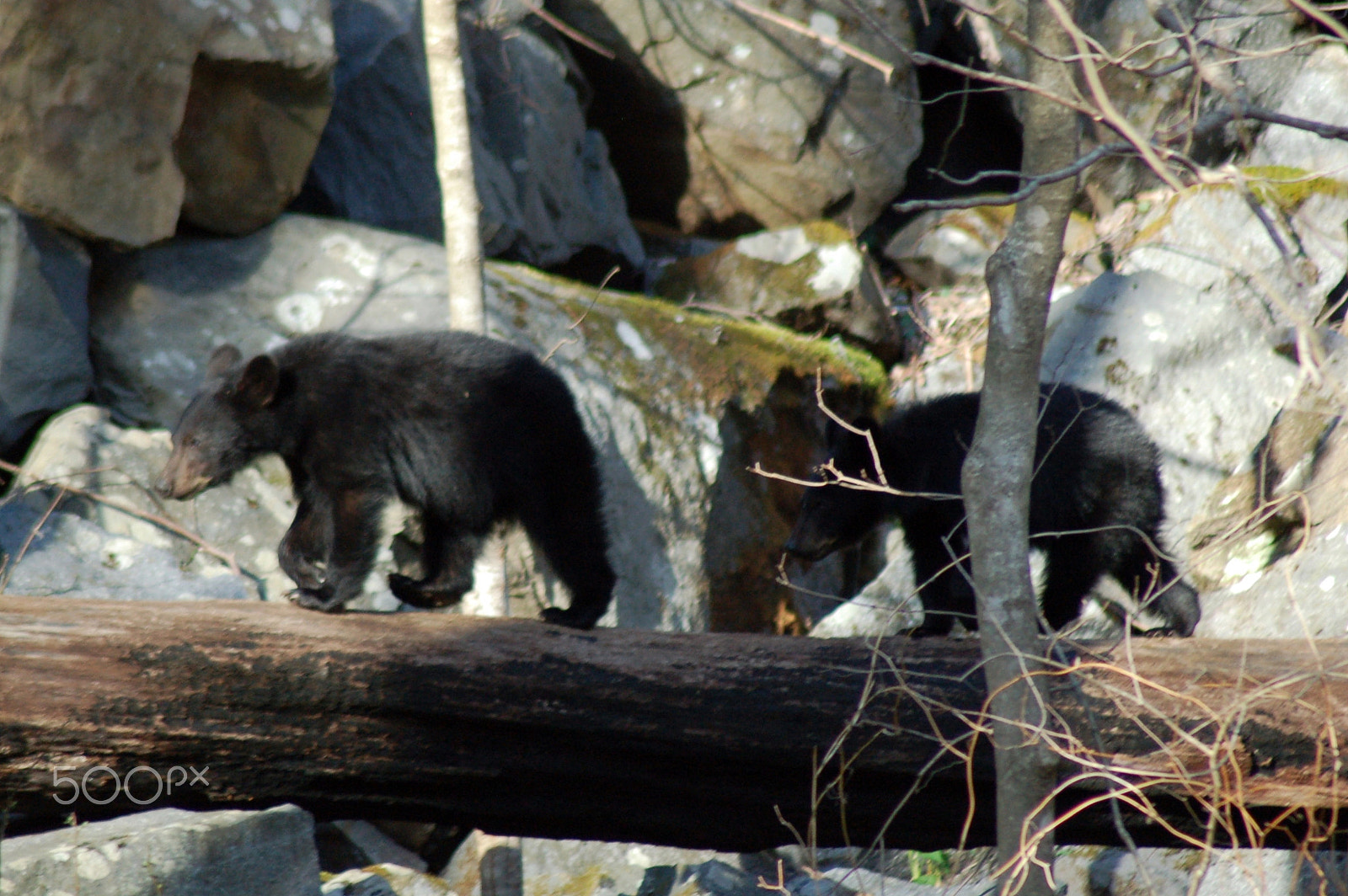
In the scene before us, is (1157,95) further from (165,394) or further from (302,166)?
(165,394)

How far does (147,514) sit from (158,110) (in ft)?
7.44

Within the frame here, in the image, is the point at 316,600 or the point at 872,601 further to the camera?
the point at 872,601

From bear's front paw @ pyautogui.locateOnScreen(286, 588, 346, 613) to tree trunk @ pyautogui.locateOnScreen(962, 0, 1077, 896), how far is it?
217cm

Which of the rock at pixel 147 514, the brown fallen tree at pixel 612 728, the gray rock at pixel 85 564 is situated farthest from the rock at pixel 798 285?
the brown fallen tree at pixel 612 728

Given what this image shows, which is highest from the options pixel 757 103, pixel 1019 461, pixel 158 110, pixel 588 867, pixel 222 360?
pixel 757 103

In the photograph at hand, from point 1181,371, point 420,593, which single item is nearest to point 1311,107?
point 1181,371

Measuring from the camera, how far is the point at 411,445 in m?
4.52

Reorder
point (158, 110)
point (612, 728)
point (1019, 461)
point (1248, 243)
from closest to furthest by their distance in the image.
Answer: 1. point (1019, 461)
2. point (612, 728)
3. point (158, 110)
4. point (1248, 243)

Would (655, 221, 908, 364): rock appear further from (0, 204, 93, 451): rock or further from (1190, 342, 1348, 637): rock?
(0, 204, 93, 451): rock

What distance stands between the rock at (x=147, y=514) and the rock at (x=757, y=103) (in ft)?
18.0

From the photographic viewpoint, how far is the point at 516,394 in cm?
462

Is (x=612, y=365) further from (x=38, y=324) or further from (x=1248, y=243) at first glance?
(x=1248, y=243)

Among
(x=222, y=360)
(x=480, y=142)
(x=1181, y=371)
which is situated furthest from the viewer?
(x=480, y=142)

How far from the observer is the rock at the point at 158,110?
227 inches
